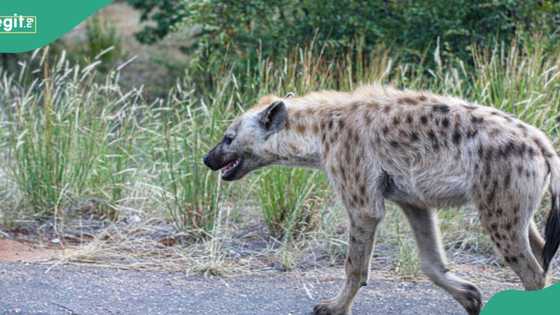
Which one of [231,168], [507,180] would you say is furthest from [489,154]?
[231,168]

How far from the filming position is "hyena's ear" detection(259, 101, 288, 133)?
564cm

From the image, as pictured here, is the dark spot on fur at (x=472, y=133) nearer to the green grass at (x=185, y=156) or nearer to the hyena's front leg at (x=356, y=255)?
the hyena's front leg at (x=356, y=255)

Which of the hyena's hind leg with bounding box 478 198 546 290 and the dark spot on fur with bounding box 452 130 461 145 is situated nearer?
the hyena's hind leg with bounding box 478 198 546 290

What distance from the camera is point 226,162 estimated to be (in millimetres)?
5848

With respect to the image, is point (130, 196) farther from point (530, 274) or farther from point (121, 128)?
point (530, 274)

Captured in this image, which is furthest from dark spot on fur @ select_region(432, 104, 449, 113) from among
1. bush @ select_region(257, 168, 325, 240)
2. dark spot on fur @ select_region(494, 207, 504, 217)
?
bush @ select_region(257, 168, 325, 240)

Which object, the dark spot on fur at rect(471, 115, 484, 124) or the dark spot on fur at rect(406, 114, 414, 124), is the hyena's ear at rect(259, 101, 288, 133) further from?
the dark spot on fur at rect(471, 115, 484, 124)

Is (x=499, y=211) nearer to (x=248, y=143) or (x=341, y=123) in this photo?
(x=341, y=123)

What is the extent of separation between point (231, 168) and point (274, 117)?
1.30 feet

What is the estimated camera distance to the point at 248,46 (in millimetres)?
9109

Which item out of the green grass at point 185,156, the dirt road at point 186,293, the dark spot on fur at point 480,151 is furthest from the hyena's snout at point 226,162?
the dark spot on fur at point 480,151

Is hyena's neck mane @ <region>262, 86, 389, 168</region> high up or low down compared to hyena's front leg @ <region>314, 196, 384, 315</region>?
up

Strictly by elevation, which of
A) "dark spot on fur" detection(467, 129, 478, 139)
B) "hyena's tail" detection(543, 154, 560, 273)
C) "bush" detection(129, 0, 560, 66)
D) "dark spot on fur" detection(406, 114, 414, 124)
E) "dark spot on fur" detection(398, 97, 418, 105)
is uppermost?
"bush" detection(129, 0, 560, 66)

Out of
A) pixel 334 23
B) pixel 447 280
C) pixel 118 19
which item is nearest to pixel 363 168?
pixel 447 280
